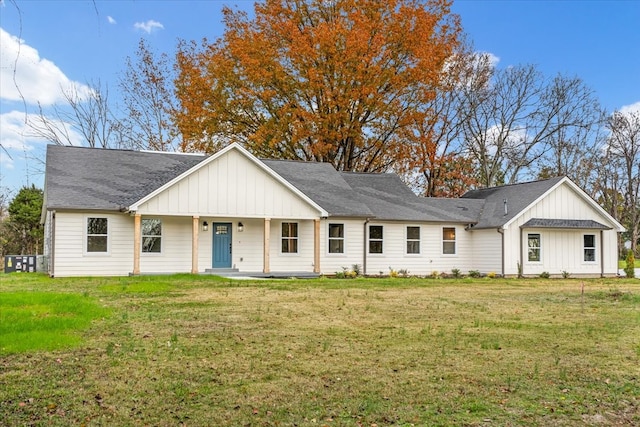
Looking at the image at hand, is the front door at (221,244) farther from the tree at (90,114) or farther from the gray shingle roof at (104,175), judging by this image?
the tree at (90,114)

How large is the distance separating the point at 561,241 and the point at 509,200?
2.91 m

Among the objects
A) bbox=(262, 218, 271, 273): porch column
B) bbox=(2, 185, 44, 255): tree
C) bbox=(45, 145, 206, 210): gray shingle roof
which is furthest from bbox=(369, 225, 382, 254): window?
bbox=(2, 185, 44, 255): tree

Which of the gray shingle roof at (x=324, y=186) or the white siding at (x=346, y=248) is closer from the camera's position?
the white siding at (x=346, y=248)

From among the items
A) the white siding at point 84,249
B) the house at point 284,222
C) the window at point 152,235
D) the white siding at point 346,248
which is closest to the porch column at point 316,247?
the house at point 284,222

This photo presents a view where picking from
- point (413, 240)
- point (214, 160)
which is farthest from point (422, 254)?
point (214, 160)

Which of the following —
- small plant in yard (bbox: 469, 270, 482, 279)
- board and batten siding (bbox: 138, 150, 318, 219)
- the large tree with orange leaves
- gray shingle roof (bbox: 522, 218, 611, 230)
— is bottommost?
small plant in yard (bbox: 469, 270, 482, 279)

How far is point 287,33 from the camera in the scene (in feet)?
111

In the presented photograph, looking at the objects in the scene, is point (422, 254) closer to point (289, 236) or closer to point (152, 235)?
point (289, 236)

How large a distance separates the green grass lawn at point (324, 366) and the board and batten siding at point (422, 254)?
1227 centimetres

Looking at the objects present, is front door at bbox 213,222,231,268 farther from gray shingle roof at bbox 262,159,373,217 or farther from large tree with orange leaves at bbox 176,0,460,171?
large tree with orange leaves at bbox 176,0,460,171

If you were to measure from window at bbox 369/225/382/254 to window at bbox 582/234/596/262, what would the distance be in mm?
9701

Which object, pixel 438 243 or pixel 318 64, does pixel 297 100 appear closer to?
pixel 318 64

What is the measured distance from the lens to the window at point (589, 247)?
26.9 m

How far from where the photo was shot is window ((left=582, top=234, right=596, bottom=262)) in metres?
26.9
